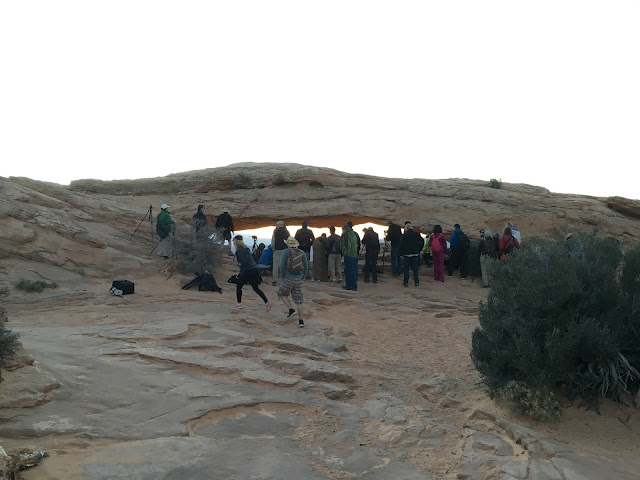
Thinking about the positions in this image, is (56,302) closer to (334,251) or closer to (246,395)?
(246,395)

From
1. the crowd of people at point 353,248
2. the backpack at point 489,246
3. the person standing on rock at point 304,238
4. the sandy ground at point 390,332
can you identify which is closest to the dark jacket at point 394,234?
the crowd of people at point 353,248

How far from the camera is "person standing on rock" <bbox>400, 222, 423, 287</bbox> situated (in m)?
17.2

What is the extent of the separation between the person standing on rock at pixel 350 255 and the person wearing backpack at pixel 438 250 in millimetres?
3257

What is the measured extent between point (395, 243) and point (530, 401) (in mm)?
11821

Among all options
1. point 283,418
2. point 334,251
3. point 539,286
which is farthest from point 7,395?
point 334,251

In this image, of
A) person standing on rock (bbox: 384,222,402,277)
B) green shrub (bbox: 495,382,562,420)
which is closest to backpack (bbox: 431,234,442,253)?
person standing on rock (bbox: 384,222,402,277)

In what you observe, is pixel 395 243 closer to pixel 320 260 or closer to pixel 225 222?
pixel 320 260

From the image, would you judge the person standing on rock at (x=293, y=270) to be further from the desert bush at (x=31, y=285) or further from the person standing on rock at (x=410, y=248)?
the person standing on rock at (x=410, y=248)

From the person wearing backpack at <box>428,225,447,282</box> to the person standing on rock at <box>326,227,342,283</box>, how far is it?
3203 millimetres

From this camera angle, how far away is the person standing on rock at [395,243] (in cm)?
1819

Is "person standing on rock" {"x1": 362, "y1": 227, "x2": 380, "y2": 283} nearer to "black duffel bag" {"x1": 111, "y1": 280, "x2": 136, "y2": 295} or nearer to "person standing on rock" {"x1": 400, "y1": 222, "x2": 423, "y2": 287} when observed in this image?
"person standing on rock" {"x1": 400, "y1": 222, "x2": 423, "y2": 287}

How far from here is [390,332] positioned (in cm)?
1253

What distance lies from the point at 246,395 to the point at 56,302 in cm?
678

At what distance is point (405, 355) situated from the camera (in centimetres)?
1056
